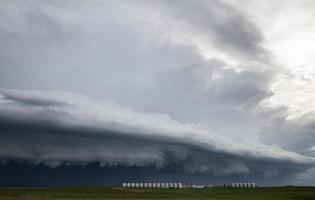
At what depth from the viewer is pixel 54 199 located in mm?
122938

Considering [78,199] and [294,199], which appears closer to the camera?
[78,199]

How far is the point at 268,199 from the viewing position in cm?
15388

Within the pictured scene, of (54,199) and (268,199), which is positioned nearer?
(54,199)

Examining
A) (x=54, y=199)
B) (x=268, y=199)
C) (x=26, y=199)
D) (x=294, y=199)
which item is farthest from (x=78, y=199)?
(x=294, y=199)

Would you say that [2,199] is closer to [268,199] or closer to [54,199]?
[54,199]

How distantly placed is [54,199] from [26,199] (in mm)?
8712

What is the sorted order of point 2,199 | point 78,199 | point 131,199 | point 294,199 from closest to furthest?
point 2,199 → point 78,199 → point 131,199 → point 294,199

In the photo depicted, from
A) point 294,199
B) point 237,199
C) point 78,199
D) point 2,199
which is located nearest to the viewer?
point 2,199

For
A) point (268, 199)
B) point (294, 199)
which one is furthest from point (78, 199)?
point (294, 199)

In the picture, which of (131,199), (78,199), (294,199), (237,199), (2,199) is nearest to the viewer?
(2,199)

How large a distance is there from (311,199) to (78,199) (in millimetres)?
95264

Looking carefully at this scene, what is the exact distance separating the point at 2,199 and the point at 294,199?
111 meters

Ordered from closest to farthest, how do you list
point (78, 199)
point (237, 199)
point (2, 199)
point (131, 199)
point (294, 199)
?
point (2, 199), point (78, 199), point (131, 199), point (237, 199), point (294, 199)

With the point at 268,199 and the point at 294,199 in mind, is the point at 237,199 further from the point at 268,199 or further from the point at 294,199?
the point at 294,199
